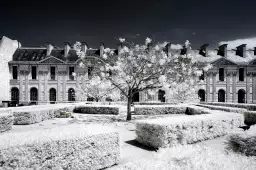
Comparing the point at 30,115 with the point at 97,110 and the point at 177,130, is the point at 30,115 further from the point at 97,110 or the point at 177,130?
the point at 177,130

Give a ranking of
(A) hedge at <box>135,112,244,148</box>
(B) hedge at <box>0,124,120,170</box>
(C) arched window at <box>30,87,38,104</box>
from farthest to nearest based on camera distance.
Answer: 1. (C) arched window at <box>30,87,38,104</box>
2. (A) hedge at <box>135,112,244,148</box>
3. (B) hedge at <box>0,124,120,170</box>

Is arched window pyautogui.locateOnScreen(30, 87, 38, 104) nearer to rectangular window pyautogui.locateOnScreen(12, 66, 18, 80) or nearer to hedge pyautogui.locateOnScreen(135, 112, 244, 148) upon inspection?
rectangular window pyautogui.locateOnScreen(12, 66, 18, 80)

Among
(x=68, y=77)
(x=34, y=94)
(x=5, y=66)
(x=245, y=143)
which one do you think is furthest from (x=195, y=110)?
(x=5, y=66)

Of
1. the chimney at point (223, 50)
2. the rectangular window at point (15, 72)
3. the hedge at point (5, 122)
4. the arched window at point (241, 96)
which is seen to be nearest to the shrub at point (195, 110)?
the hedge at point (5, 122)

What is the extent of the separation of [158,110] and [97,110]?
6.52m

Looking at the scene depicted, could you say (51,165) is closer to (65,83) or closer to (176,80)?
(176,80)

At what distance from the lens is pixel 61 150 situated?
4.23m

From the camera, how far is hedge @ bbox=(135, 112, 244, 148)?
636 centimetres

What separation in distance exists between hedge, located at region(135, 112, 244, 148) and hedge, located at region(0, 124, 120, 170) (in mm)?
1900

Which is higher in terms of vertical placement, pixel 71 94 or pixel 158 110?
pixel 71 94

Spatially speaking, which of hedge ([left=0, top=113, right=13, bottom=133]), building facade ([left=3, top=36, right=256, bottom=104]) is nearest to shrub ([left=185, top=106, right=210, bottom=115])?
building facade ([left=3, top=36, right=256, bottom=104])

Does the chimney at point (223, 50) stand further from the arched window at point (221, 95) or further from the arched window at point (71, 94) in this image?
the arched window at point (71, 94)

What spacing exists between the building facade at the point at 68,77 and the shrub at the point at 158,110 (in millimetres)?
12253

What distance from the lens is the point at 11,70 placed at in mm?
29875
